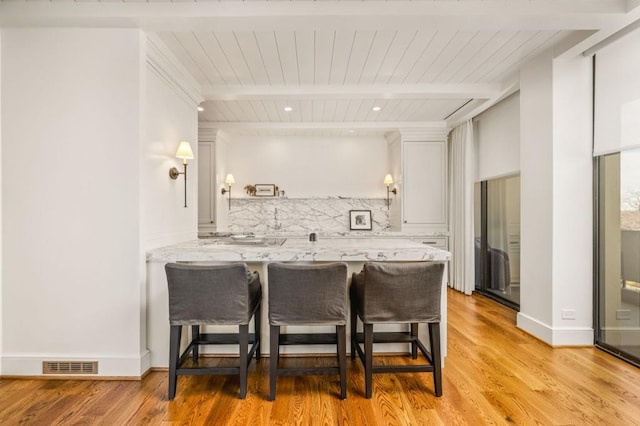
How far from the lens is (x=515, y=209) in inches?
165

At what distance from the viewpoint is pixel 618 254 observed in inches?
→ 111

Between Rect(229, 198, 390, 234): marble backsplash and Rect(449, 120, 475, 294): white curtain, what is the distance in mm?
1161

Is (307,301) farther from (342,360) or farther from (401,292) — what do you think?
(401,292)

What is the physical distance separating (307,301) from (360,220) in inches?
145

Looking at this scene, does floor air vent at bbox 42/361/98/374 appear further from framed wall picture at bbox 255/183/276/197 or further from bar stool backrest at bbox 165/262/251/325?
framed wall picture at bbox 255/183/276/197

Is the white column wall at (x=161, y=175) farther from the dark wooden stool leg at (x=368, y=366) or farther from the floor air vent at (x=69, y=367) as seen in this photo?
the dark wooden stool leg at (x=368, y=366)

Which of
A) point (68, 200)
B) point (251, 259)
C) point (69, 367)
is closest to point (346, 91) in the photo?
point (251, 259)

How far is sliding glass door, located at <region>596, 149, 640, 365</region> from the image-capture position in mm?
2676

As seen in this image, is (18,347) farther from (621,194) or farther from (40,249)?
(621,194)

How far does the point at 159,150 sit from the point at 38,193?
0.87 m

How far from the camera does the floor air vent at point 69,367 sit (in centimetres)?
241

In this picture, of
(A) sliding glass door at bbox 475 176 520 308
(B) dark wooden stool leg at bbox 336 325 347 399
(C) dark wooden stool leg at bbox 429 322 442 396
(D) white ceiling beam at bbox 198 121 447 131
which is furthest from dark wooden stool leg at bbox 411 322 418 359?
(D) white ceiling beam at bbox 198 121 447 131

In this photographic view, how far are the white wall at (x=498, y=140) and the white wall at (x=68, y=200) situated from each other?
3953 mm

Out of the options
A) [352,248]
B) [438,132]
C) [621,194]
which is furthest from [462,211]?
[352,248]
